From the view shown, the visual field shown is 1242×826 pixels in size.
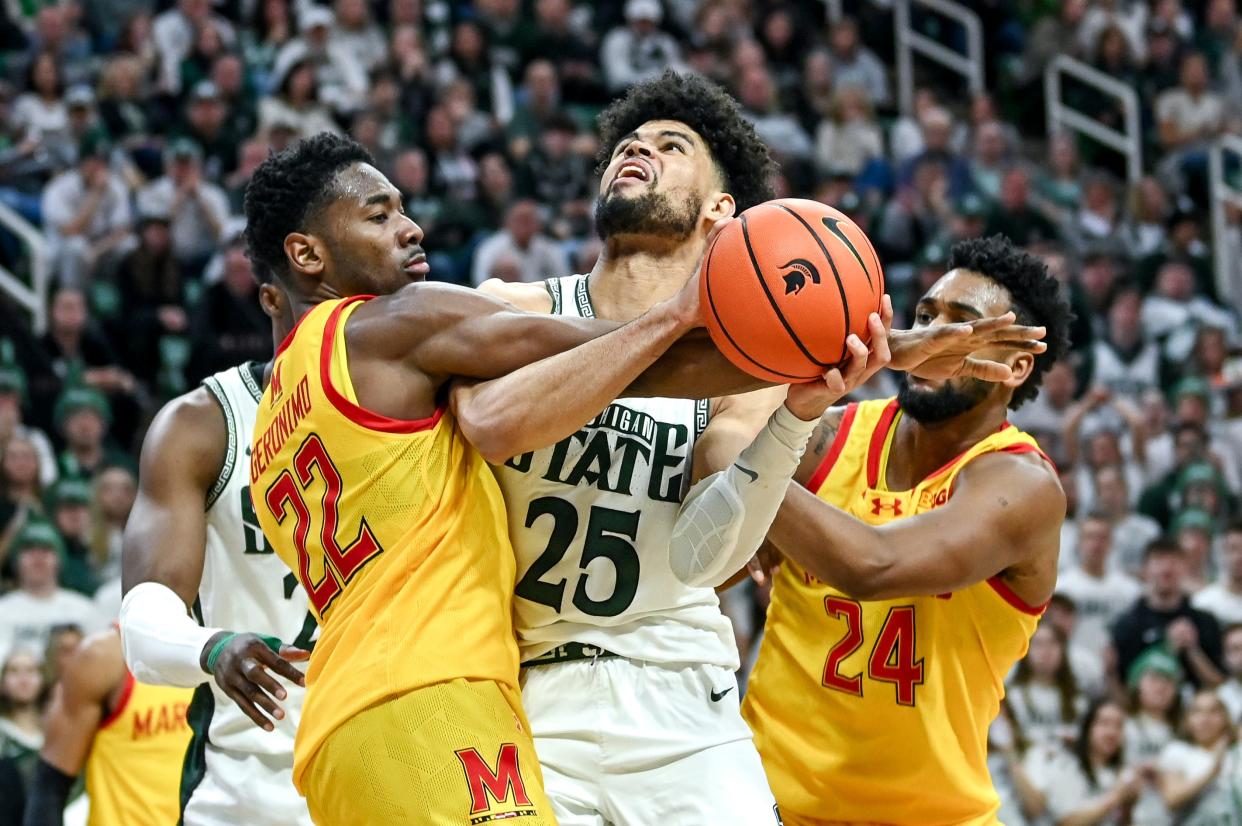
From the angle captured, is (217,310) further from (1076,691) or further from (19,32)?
(1076,691)

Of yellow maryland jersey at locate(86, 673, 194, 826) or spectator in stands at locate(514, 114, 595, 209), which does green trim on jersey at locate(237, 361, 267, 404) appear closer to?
yellow maryland jersey at locate(86, 673, 194, 826)

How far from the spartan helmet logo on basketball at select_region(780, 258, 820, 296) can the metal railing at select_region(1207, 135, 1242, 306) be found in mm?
10595

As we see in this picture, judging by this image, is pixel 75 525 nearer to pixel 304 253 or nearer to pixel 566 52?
pixel 304 253

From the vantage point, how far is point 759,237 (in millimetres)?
3598

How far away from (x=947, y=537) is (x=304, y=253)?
1.83 metres

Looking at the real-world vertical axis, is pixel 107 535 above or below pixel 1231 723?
above

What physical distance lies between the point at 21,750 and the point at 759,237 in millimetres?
5047

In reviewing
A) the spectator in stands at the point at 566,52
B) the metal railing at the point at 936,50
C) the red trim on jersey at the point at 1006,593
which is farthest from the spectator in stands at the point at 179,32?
the red trim on jersey at the point at 1006,593

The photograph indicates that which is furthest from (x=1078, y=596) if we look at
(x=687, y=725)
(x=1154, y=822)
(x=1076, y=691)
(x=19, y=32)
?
(x=19, y=32)

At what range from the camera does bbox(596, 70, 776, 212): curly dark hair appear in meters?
4.60

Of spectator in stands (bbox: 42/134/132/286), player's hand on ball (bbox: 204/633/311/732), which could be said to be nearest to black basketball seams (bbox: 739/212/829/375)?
player's hand on ball (bbox: 204/633/311/732)

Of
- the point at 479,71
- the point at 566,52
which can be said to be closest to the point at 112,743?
the point at 479,71

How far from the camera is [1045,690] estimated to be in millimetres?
8906

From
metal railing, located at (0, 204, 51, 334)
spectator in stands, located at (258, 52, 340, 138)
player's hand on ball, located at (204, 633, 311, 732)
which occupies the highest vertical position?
player's hand on ball, located at (204, 633, 311, 732)
